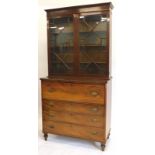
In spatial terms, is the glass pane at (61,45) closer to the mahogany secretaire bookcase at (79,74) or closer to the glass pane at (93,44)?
the mahogany secretaire bookcase at (79,74)

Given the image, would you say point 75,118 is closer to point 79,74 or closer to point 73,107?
point 73,107

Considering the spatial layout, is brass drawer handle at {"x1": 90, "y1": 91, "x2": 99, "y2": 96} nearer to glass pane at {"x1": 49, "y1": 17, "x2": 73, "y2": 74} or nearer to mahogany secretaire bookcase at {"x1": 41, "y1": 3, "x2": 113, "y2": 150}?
mahogany secretaire bookcase at {"x1": 41, "y1": 3, "x2": 113, "y2": 150}

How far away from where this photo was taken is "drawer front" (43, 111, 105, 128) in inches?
94.9

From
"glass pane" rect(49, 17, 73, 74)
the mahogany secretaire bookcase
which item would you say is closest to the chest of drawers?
the mahogany secretaire bookcase

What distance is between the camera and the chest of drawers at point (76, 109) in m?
2.38

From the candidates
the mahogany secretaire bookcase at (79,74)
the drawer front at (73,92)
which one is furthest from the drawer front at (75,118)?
the drawer front at (73,92)

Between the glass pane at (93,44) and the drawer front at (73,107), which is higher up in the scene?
the glass pane at (93,44)

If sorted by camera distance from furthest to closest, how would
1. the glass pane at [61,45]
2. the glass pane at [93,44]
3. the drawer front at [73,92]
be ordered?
the glass pane at [61,45] < the glass pane at [93,44] < the drawer front at [73,92]

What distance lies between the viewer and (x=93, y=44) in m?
2.66

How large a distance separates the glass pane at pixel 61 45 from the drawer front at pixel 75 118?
65 centimetres
